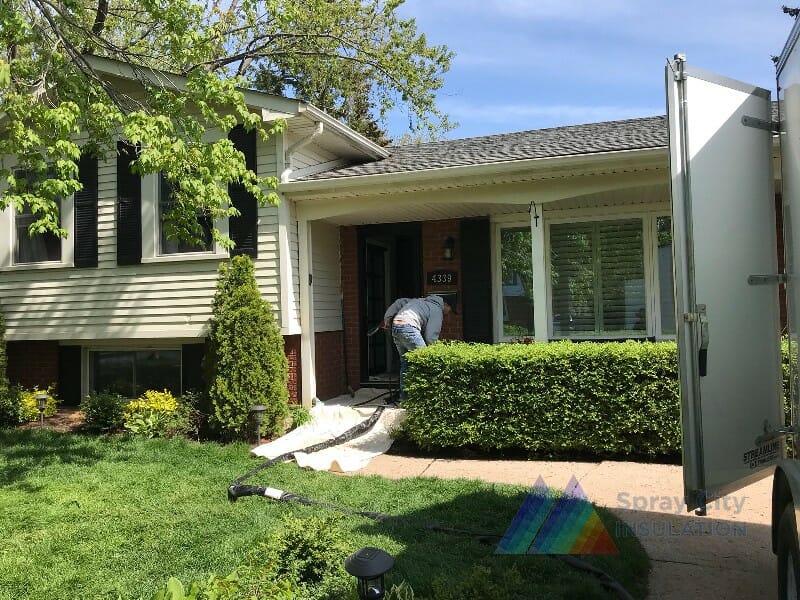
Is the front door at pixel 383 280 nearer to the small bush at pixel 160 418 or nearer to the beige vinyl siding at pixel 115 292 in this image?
the beige vinyl siding at pixel 115 292

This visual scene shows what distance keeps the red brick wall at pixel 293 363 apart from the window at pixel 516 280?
3.13m

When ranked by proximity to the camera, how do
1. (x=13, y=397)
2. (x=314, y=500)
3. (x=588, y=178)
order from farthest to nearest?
(x=13, y=397) < (x=588, y=178) < (x=314, y=500)

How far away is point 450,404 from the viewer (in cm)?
643

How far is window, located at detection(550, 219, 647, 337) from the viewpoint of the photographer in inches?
Answer: 344

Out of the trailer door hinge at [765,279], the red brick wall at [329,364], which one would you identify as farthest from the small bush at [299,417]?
the trailer door hinge at [765,279]

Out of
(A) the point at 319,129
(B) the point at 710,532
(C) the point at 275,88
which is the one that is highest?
(C) the point at 275,88

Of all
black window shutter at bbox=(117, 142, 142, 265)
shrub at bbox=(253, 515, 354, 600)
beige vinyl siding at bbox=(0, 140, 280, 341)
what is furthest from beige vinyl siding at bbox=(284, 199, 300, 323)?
shrub at bbox=(253, 515, 354, 600)

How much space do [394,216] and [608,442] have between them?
4.72m

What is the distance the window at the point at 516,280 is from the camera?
30.7 ft

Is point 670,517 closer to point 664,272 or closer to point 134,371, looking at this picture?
point 664,272

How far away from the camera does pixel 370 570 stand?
2.40 meters

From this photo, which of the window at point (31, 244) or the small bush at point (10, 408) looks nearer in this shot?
the small bush at point (10, 408)

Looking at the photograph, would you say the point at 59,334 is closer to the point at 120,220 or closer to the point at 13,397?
the point at 13,397

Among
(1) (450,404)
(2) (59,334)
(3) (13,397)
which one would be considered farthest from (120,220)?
(1) (450,404)
